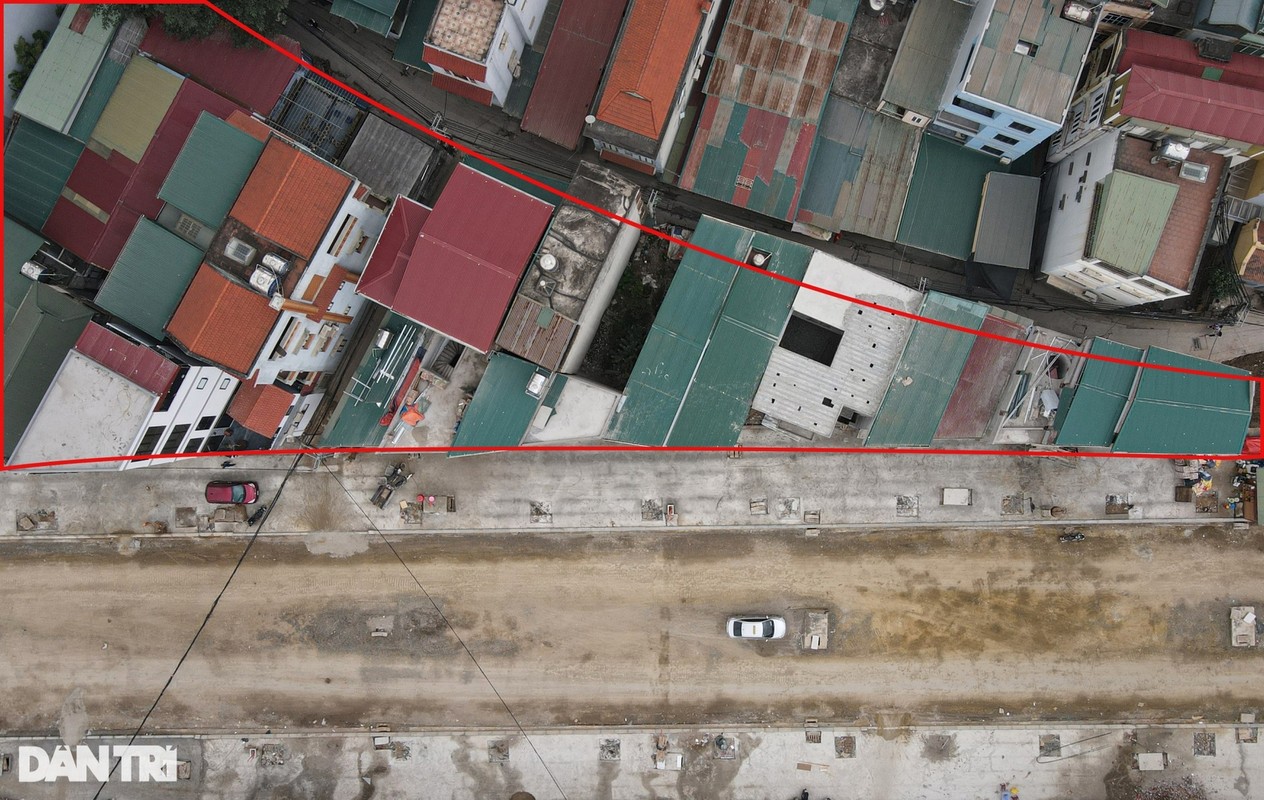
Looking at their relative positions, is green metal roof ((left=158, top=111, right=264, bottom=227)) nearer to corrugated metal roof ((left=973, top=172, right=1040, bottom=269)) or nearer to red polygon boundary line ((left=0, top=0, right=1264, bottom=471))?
red polygon boundary line ((left=0, top=0, right=1264, bottom=471))

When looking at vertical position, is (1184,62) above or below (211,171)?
above

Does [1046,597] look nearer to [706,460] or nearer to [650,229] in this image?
[706,460]

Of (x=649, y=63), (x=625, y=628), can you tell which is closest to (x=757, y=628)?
(x=625, y=628)

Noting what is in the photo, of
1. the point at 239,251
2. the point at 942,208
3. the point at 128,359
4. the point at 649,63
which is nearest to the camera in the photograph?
the point at 128,359

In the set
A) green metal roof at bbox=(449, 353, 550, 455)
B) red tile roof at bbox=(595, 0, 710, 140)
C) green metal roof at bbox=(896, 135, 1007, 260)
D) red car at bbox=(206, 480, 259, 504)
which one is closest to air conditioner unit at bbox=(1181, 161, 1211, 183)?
green metal roof at bbox=(896, 135, 1007, 260)

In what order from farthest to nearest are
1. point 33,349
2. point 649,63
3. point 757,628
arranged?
point 757,628
point 33,349
point 649,63

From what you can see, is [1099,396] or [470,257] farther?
[1099,396]

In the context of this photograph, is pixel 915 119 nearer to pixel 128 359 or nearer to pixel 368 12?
pixel 368 12
